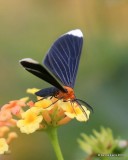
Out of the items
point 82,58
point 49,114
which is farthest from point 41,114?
point 82,58

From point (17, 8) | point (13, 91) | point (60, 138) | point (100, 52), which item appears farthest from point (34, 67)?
point (17, 8)

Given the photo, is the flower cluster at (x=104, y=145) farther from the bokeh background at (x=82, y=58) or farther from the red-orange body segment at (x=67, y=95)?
the bokeh background at (x=82, y=58)

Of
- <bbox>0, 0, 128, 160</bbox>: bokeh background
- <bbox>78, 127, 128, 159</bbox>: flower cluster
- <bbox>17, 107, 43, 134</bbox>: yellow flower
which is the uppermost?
<bbox>0, 0, 128, 160</bbox>: bokeh background

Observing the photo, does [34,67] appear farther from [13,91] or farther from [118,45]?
[118,45]

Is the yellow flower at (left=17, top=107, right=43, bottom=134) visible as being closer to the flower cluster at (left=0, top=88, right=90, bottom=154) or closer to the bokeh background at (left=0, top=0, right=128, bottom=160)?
the flower cluster at (left=0, top=88, right=90, bottom=154)

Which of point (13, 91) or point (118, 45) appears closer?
point (13, 91)

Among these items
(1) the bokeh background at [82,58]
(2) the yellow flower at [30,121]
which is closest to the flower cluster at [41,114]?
(2) the yellow flower at [30,121]

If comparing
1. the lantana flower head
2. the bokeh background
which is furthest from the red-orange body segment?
the bokeh background
